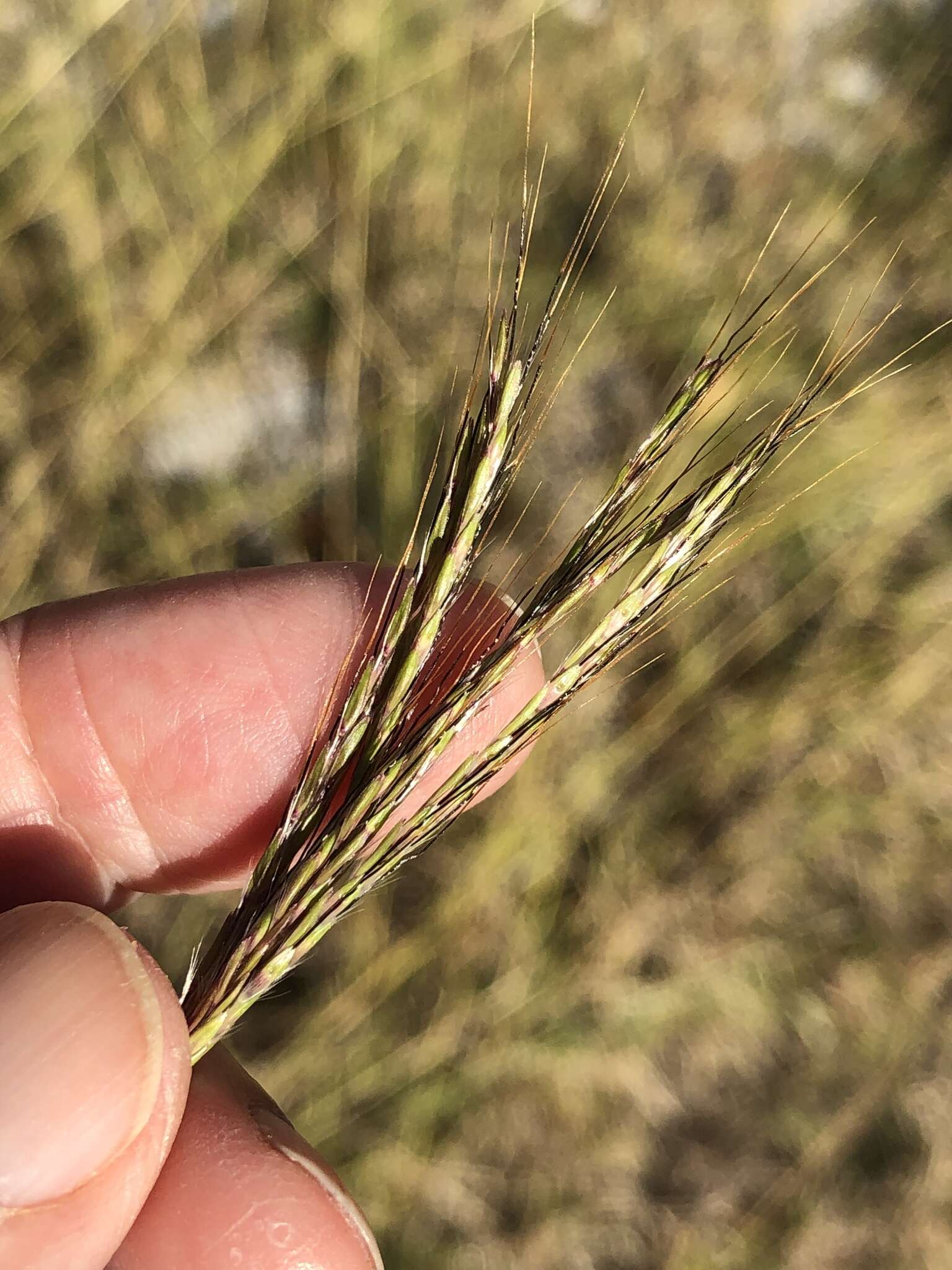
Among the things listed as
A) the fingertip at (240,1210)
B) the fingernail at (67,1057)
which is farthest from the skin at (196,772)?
the fingernail at (67,1057)

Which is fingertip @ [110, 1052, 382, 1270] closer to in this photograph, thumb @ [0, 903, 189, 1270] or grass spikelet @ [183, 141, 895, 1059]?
thumb @ [0, 903, 189, 1270]


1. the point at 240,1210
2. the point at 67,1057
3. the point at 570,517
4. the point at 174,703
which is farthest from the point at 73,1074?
the point at 570,517

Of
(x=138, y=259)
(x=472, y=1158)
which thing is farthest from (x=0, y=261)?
(x=472, y=1158)

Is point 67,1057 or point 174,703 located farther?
point 174,703

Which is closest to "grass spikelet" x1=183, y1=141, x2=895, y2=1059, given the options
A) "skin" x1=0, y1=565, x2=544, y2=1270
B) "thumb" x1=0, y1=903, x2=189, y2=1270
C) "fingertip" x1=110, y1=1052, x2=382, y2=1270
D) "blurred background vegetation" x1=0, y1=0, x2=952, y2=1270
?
"thumb" x1=0, y1=903, x2=189, y2=1270

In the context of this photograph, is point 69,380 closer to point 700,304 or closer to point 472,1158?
point 700,304

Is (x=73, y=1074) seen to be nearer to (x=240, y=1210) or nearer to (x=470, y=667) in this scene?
(x=240, y=1210)
